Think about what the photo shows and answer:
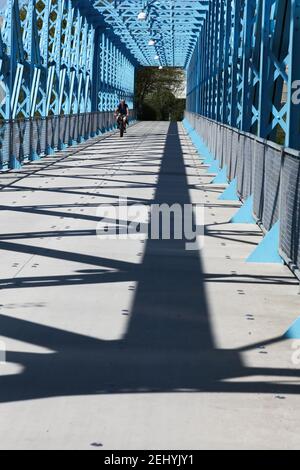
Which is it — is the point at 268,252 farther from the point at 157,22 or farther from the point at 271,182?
the point at 157,22

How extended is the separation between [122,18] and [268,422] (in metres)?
52.2

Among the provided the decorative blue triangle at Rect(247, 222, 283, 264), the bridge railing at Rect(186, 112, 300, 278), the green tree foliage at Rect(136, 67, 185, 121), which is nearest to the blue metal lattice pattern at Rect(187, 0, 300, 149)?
the bridge railing at Rect(186, 112, 300, 278)

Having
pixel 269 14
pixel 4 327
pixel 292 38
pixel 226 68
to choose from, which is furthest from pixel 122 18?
pixel 4 327

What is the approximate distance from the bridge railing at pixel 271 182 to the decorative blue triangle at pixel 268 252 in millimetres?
90

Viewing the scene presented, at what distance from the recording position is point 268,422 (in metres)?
5.45

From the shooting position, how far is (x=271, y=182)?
1229 centimetres

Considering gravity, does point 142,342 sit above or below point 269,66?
below

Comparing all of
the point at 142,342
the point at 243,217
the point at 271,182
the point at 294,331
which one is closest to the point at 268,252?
the point at 271,182

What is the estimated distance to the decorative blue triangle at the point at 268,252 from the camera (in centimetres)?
1079

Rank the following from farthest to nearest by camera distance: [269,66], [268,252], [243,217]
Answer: [269,66] < [243,217] < [268,252]

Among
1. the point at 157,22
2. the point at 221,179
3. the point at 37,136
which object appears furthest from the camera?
the point at 157,22

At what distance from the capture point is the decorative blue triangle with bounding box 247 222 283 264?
425 inches

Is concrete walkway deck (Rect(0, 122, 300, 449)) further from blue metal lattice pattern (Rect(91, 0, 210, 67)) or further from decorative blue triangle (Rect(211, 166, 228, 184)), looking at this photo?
blue metal lattice pattern (Rect(91, 0, 210, 67))

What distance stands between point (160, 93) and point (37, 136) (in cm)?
9186
